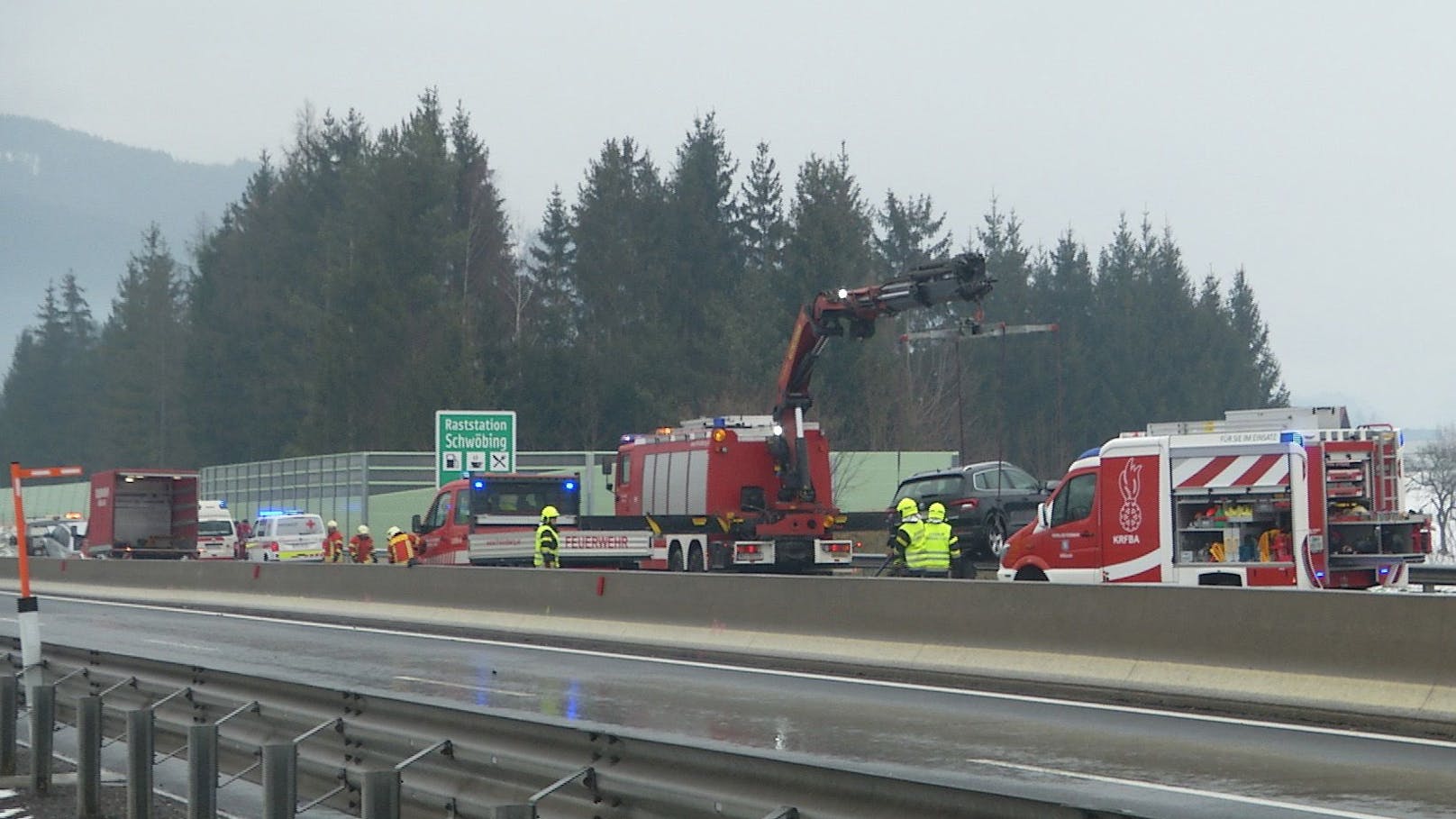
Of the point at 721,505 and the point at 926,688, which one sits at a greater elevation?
the point at 721,505

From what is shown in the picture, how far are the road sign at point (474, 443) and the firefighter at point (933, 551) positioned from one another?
17.7m

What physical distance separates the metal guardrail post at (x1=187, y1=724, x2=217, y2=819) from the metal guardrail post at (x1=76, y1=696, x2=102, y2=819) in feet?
5.85

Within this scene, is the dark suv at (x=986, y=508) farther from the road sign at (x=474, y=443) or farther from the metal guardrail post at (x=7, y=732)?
the metal guardrail post at (x=7, y=732)

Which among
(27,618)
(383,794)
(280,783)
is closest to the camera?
(383,794)

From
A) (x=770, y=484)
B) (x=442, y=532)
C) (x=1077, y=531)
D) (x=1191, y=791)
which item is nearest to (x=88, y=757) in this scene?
(x=1191, y=791)

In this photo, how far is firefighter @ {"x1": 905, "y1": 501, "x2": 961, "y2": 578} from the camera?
24.4 meters

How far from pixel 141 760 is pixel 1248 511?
14096mm

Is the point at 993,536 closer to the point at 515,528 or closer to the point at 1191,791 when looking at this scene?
the point at 515,528

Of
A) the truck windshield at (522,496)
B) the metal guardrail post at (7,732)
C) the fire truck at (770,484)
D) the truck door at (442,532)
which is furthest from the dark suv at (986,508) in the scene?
the metal guardrail post at (7,732)

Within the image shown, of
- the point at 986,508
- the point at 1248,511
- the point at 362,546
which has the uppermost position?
the point at 986,508

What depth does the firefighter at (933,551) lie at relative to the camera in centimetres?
2442

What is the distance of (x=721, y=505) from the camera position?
113 feet

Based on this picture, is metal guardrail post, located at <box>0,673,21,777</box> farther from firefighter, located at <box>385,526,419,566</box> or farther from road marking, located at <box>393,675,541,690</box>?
firefighter, located at <box>385,526,419,566</box>

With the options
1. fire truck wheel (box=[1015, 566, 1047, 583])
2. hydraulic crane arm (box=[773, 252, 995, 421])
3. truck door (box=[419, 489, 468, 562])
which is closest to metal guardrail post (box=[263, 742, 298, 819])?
fire truck wheel (box=[1015, 566, 1047, 583])
